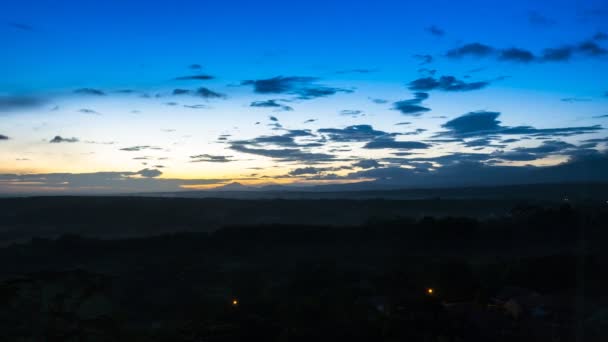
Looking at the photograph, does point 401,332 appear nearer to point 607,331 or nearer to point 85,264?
point 607,331

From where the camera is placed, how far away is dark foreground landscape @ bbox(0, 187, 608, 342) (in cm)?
1012

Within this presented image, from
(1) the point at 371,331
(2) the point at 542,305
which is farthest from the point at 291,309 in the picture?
(2) the point at 542,305

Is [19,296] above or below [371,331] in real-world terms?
above

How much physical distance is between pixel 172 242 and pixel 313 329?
1128 inches

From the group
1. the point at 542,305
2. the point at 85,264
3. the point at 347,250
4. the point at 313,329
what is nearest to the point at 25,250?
the point at 85,264

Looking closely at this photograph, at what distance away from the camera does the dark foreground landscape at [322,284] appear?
10.1 meters

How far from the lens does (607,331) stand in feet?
39.4

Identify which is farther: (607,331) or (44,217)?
(44,217)

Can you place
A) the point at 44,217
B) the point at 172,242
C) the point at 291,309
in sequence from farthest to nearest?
the point at 44,217, the point at 172,242, the point at 291,309

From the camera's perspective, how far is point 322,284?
1975 cm

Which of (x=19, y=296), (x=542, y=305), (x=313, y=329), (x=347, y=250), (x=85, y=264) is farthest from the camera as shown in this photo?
(x=347, y=250)

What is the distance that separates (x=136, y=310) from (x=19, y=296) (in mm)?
8328

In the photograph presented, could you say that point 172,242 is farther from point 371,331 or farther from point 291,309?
point 371,331

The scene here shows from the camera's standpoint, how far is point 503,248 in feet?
119
